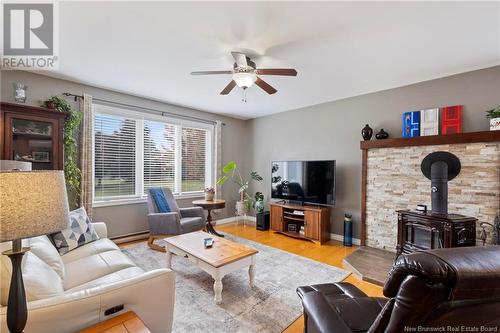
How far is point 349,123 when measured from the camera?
4102 millimetres

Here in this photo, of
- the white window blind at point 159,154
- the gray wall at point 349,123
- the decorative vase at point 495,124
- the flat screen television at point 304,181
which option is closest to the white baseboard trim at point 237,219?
the gray wall at point 349,123

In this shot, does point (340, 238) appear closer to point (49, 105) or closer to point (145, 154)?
point (145, 154)

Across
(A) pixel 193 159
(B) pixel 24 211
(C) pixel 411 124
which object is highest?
(C) pixel 411 124

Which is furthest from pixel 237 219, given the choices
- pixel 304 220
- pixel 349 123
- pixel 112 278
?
pixel 112 278

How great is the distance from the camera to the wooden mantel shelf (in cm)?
276

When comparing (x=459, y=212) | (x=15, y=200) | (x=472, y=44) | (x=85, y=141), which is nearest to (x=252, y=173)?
(x=85, y=141)

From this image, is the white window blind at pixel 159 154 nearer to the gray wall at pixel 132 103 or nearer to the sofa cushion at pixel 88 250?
the gray wall at pixel 132 103

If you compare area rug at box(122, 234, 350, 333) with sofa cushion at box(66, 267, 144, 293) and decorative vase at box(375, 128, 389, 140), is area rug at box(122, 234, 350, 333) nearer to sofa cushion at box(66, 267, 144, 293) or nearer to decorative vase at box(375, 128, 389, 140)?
sofa cushion at box(66, 267, 144, 293)

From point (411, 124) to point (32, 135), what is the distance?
16.9 feet

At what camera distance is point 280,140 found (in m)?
5.21

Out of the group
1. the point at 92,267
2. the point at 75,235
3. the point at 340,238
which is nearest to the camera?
the point at 92,267

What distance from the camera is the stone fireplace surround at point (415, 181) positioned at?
2.79 metres

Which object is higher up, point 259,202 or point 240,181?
point 240,181

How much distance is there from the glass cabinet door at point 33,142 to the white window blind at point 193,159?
2.24 meters
